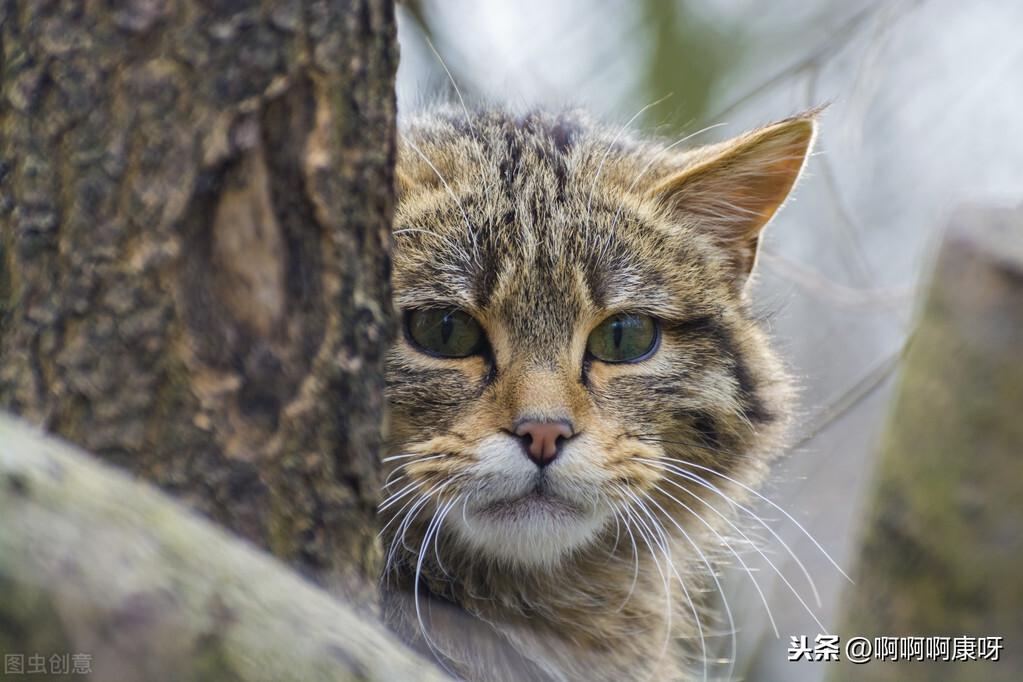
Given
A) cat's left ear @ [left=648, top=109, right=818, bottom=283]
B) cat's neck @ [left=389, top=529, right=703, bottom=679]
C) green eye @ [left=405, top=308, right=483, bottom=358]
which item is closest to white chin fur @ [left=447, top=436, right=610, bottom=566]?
cat's neck @ [left=389, top=529, right=703, bottom=679]

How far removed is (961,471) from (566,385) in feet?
4.13

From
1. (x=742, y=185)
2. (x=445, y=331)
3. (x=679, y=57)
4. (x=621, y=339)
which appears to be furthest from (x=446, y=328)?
(x=679, y=57)

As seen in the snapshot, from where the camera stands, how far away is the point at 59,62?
1.39 m

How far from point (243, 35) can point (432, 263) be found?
118cm

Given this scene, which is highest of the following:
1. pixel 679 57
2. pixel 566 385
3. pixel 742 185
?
pixel 679 57

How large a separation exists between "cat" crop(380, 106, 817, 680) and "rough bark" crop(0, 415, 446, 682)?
1.25m

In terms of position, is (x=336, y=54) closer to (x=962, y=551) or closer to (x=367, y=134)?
(x=367, y=134)

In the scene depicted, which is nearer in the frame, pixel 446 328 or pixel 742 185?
pixel 446 328

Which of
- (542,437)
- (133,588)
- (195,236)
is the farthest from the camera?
(542,437)

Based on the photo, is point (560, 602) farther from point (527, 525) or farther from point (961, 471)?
point (961, 471)

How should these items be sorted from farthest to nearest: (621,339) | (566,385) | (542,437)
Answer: (621,339)
(566,385)
(542,437)

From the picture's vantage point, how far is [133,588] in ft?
3.31

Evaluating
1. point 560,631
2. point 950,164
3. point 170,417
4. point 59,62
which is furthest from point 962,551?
point 950,164

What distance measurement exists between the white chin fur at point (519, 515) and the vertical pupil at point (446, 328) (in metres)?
0.30
